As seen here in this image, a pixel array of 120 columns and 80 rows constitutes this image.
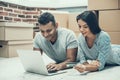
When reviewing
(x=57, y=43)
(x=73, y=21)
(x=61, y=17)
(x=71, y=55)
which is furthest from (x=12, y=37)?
(x=71, y=55)

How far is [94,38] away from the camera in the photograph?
1.65 m

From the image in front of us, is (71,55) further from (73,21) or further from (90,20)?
(73,21)

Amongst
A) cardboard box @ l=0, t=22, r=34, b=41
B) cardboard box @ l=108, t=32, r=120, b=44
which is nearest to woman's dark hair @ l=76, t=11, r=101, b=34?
cardboard box @ l=108, t=32, r=120, b=44

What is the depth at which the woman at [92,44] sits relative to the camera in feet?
5.13

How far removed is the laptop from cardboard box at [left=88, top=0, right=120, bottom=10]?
1363 mm

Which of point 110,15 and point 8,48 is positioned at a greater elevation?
point 110,15

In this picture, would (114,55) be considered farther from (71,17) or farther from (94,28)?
(71,17)

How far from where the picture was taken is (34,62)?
4.81ft

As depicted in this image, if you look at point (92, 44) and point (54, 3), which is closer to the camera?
point (92, 44)

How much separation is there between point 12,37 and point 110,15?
126 cm

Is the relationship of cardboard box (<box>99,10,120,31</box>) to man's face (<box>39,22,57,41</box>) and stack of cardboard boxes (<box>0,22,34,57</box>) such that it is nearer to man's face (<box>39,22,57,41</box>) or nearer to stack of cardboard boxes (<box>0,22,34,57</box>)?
stack of cardboard boxes (<box>0,22,34,57</box>)

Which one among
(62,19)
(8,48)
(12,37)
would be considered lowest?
(8,48)

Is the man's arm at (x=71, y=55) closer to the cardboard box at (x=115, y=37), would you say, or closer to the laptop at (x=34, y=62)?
the laptop at (x=34, y=62)

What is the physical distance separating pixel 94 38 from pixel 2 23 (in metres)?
1.35
